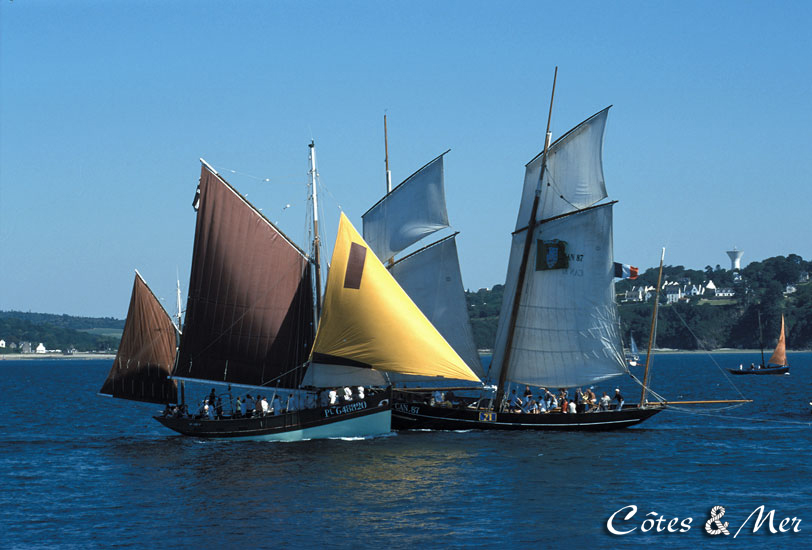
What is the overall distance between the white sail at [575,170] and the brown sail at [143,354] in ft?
82.2

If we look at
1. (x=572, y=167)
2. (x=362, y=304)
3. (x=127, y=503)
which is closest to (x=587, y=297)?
(x=572, y=167)

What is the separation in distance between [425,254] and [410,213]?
286 centimetres

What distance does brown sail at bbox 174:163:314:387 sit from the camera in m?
60.3

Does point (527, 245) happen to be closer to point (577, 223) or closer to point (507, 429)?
point (577, 223)

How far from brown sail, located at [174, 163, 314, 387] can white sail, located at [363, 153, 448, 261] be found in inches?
336

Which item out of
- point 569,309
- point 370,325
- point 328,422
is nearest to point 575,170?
point 569,309

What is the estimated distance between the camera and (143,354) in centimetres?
6481

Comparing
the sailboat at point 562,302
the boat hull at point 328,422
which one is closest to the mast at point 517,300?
the sailboat at point 562,302

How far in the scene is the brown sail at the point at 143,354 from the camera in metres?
64.8

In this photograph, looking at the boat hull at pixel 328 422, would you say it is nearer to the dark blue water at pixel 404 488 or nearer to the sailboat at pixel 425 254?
the dark blue water at pixel 404 488

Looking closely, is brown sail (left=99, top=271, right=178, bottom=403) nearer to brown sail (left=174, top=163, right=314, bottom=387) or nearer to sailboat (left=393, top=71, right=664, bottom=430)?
brown sail (left=174, top=163, right=314, bottom=387)

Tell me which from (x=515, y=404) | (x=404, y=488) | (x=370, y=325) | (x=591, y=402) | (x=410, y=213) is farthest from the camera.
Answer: (x=591, y=402)

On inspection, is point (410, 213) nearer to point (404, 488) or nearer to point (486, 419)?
point (486, 419)

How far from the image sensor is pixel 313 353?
5825cm
